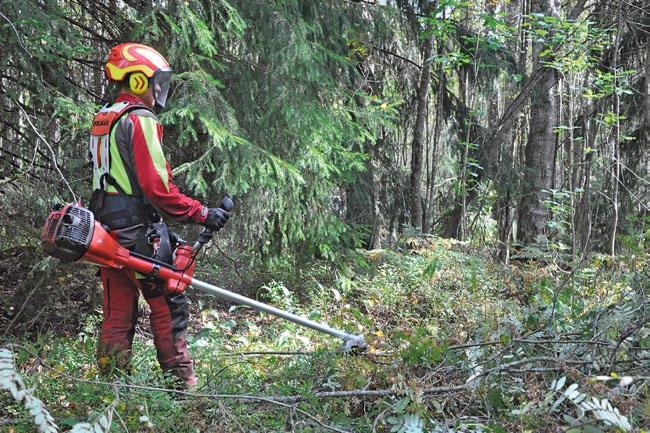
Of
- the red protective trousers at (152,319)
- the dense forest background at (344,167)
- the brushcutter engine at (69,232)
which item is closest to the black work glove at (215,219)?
the red protective trousers at (152,319)

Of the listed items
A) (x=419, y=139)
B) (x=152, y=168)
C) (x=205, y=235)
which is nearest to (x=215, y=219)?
(x=205, y=235)

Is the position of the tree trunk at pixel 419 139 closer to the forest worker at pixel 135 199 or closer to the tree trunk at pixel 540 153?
the tree trunk at pixel 540 153

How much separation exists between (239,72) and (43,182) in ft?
7.64

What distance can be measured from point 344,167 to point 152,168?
3.85m

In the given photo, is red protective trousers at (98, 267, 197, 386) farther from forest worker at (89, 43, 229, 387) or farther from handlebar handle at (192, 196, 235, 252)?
handlebar handle at (192, 196, 235, 252)

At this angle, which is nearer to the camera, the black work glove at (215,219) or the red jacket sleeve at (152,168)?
the red jacket sleeve at (152,168)

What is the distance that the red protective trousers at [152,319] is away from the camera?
4105mm

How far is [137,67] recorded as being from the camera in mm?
4074

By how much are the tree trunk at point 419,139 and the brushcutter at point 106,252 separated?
6733 mm

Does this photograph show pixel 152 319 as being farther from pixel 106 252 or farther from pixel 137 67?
pixel 137 67

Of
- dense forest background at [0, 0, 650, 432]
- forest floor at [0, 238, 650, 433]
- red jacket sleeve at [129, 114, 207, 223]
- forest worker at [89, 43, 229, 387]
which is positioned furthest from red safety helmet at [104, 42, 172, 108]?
forest floor at [0, 238, 650, 433]

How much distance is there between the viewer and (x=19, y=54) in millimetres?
4711

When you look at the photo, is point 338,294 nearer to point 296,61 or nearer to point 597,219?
point 296,61

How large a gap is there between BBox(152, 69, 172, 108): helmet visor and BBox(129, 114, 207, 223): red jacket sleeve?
11.4 inches
